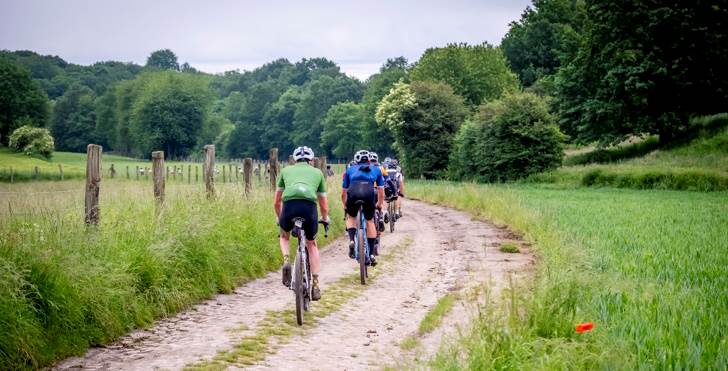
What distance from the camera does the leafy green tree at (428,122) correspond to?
2432 inches

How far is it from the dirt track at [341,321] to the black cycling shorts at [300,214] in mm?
1279

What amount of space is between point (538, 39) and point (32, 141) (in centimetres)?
5784

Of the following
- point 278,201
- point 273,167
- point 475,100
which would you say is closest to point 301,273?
point 278,201

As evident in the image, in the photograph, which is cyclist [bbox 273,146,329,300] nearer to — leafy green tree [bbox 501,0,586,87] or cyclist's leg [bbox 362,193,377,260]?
cyclist's leg [bbox 362,193,377,260]

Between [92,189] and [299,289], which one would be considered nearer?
[299,289]

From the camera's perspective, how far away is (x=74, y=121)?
114 meters

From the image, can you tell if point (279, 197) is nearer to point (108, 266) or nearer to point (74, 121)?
point (108, 266)

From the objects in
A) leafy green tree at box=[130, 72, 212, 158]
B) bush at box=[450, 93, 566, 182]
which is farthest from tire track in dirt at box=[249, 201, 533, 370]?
leafy green tree at box=[130, 72, 212, 158]

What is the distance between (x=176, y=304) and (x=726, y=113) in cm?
4531

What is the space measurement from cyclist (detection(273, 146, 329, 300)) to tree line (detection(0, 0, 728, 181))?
127 ft

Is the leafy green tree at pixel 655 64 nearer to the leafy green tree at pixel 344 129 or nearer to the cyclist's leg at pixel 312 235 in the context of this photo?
the cyclist's leg at pixel 312 235

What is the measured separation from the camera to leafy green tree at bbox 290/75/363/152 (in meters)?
122

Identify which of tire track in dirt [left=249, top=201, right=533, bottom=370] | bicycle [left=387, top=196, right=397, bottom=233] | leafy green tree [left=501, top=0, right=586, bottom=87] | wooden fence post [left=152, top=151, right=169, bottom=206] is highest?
leafy green tree [left=501, top=0, right=586, bottom=87]

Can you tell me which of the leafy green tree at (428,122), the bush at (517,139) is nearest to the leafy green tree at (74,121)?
the leafy green tree at (428,122)
